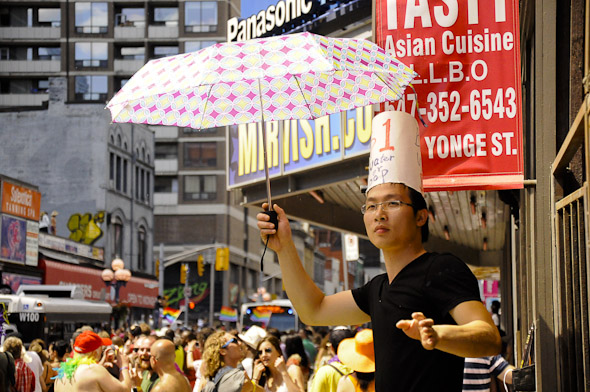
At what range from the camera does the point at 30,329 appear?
2431 centimetres

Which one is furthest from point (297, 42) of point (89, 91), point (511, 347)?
point (89, 91)

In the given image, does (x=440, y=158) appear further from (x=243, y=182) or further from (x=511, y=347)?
(x=243, y=182)

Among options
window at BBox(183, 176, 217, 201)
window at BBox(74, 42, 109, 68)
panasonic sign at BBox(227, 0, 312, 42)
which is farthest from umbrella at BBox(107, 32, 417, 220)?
window at BBox(74, 42, 109, 68)

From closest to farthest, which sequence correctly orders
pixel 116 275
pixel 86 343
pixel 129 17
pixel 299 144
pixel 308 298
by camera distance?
pixel 308 298 → pixel 86 343 → pixel 299 144 → pixel 116 275 → pixel 129 17

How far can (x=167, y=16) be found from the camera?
267ft

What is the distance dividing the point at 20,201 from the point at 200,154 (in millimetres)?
44897

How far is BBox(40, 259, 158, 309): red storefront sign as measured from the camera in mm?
40719

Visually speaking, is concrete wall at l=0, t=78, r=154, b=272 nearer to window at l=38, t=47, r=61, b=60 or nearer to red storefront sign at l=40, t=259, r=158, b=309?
red storefront sign at l=40, t=259, r=158, b=309

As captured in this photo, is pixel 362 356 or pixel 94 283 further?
pixel 94 283

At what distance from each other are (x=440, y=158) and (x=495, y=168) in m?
0.37

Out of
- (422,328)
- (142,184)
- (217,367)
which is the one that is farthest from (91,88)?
(422,328)

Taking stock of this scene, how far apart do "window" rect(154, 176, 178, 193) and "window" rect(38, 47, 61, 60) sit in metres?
13.4

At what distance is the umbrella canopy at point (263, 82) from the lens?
5066 millimetres

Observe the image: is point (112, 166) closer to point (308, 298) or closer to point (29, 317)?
point (29, 317)
